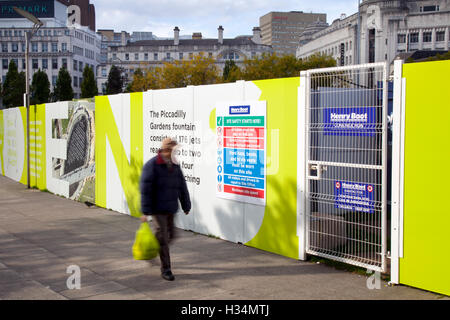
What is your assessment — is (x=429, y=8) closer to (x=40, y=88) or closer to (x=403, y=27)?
(x=403, y=27)

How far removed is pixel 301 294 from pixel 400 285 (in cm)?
120

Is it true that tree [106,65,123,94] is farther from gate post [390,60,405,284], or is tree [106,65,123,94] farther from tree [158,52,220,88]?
gate post [390,60,405,284]

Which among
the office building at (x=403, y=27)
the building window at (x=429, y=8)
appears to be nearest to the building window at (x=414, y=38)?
the office building at (x=403, y=27)

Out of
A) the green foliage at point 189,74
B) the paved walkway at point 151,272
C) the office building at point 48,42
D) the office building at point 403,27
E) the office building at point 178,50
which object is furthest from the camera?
the office building at point 178,50

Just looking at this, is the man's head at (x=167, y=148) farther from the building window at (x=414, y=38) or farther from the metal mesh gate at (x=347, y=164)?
the building window at (x=414, y=38)

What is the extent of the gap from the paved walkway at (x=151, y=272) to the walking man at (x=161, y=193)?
0.46 meters

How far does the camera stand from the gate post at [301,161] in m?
7.50

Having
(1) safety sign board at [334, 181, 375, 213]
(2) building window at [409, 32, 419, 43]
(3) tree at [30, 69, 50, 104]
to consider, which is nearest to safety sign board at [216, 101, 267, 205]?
(1) safety sign board at [334, 181, 375, 213]

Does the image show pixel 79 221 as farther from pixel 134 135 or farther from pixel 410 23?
pixel 410 23

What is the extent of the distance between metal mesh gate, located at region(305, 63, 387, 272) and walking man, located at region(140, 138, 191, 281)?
6.30 feet

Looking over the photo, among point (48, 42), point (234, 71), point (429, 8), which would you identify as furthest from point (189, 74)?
point (48, 42)

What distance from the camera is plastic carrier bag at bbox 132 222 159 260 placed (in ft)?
21.9

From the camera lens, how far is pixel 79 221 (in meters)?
11.4
